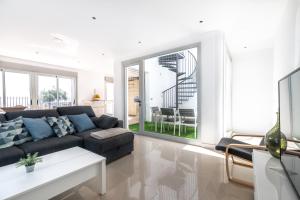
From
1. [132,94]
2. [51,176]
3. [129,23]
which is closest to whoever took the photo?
[51,176]

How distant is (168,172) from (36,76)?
5.96 metres

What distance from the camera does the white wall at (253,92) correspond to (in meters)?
3.86

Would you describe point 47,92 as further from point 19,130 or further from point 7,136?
point 7,136

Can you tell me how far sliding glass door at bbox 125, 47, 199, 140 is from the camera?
14.0 ft

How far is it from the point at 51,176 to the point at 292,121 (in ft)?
6.98

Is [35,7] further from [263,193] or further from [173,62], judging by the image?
[173,62]

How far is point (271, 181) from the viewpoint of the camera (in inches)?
43.9

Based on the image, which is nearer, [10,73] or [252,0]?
[252,0]

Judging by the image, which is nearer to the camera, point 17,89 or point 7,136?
point 7,136

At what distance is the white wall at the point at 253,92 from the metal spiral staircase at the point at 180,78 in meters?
1.28

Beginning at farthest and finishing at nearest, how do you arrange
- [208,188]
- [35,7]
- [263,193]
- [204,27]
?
1. [204,27]
2. [35,7]
3. [208,188]
4. [263,193]

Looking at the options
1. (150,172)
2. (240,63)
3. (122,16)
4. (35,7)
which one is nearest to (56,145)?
(150,172)

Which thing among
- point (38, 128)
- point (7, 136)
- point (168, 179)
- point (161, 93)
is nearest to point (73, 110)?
point (38, 128)

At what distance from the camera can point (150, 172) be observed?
6.95ft
